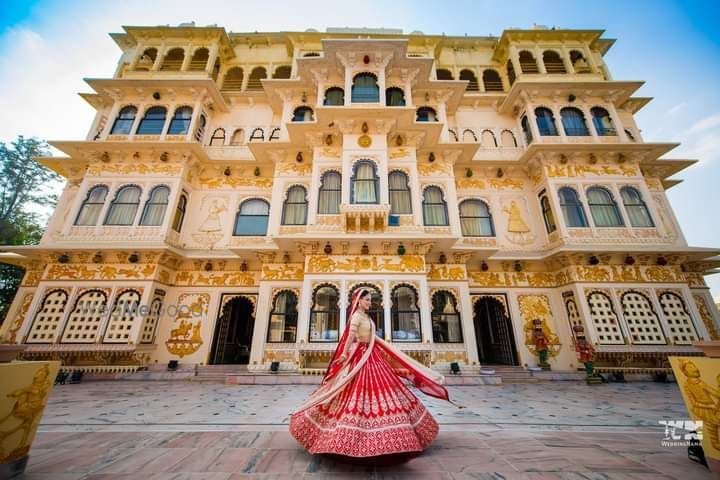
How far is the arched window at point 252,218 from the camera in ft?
34.4

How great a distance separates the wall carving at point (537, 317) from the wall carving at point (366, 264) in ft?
14.3

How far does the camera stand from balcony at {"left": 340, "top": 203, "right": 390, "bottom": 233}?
8539mm

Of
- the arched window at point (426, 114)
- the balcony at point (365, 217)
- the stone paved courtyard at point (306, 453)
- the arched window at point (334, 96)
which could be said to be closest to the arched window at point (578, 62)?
the arched window at point (426, 114)

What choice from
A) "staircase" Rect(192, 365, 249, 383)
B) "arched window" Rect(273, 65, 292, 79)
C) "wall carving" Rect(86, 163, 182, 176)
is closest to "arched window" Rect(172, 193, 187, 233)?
"wall carving" Rect(86, 163, 182, 176)

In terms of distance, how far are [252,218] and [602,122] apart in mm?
14652

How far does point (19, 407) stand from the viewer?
2.12 meters

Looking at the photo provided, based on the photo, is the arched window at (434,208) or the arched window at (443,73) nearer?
the arched window at (434,208)

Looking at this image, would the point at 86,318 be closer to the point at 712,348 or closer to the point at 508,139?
the point at 712,348

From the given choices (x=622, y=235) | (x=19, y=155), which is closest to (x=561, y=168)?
(x=622, y=235)

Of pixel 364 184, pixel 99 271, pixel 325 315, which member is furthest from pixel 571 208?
pixel 99 271

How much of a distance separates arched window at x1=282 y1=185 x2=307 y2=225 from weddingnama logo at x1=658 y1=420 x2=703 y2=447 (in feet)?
30.1

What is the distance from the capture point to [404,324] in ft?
27.0

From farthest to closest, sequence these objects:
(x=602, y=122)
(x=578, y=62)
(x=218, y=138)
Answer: (x=578, y=62) → (x=218, y=138) → (x=602, y=122)

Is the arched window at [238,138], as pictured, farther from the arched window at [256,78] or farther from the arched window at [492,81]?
the arched window at [492,81]
